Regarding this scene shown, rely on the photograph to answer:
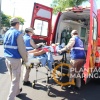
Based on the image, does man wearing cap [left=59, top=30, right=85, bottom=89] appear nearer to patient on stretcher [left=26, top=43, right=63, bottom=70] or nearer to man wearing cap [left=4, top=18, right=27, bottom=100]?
patient on stretcher [left=26, top=43, right=63, bottom=70]

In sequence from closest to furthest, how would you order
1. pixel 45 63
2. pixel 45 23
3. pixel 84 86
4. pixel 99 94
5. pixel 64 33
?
pixel 45 63 → pixel 99 94 → pixel 84 86 → pixel 45 23 → pixel 64 33

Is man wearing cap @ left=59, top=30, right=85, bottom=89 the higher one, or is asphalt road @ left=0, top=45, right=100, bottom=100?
man wearing cap @ left=59, top=30, right=85, bottom=89

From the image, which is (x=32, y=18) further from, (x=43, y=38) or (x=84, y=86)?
(x=84, y=86)

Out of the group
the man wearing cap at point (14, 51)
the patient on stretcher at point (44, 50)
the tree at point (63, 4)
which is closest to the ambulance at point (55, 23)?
the patient on stretcher at point (44, 50)

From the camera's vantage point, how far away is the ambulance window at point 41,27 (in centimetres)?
764

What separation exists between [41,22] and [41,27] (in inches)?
8.2

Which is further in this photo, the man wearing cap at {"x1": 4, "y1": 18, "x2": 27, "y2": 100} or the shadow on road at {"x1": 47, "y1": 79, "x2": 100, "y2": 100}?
the shadow on road at {"x1": 47, "y1": 79, "x2": 100, "y2": 100}

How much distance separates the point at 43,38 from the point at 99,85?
103 inches

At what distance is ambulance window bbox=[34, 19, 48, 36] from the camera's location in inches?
301

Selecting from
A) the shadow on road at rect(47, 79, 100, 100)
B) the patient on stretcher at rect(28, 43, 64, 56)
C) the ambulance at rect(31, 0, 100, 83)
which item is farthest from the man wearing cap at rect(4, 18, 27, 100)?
the ambulance at rect(31, 0, 100, 83)

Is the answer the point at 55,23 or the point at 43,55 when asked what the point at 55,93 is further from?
the point at 55,23

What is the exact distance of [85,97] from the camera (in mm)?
5883

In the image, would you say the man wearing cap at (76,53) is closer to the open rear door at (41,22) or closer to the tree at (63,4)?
the open rear door at (41,22)

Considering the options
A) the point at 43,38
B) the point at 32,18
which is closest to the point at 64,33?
the point at 43,38
